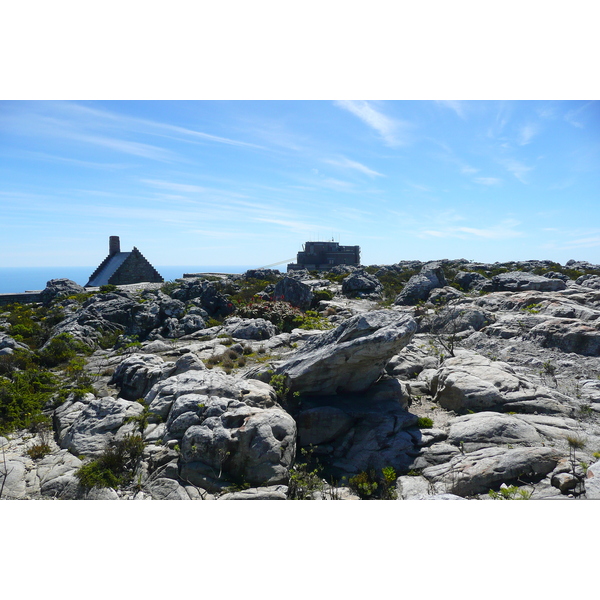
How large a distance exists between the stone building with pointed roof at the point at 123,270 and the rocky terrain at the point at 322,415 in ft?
82.5

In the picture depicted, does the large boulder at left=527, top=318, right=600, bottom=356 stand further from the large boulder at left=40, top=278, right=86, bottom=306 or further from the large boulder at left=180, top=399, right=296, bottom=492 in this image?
the large boulder at left=40, top=278, right=86, bottom=306

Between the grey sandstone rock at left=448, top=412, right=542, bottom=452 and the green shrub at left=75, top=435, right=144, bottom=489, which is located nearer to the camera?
the green shrub at left=75, top=435, right=144, bottom=489

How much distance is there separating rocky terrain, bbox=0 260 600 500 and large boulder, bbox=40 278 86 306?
664 inches

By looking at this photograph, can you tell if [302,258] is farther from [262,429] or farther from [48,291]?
[262,429]

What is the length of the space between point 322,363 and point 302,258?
192 feet

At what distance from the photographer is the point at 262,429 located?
8.39 m

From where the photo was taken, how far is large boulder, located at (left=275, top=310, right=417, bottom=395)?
10508 millimetres

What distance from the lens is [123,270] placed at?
42.5 metres

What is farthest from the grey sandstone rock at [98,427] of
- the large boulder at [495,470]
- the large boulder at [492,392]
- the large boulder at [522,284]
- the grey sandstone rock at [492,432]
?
the large boulder at [522,284]

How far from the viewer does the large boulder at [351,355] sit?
10508mm

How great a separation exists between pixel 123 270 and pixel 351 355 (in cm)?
3924

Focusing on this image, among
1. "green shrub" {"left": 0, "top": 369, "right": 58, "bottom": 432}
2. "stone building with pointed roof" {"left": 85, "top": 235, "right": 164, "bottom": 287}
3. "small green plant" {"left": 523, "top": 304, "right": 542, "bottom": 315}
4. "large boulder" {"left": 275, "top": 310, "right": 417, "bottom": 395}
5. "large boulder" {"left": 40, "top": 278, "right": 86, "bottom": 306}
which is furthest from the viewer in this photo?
"stone building with pointed roof" {"left": 85, "top": 235, "right": 164, "bottom": 287}

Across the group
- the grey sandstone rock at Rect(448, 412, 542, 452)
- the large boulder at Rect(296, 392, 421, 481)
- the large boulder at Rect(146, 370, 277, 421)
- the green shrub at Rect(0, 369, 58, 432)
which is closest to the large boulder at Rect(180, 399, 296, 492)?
the large boulder at Rect(146, 370, 277, 421)

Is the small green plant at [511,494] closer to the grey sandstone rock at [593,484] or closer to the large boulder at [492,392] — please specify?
the grey sandstone rock at [593,484]
